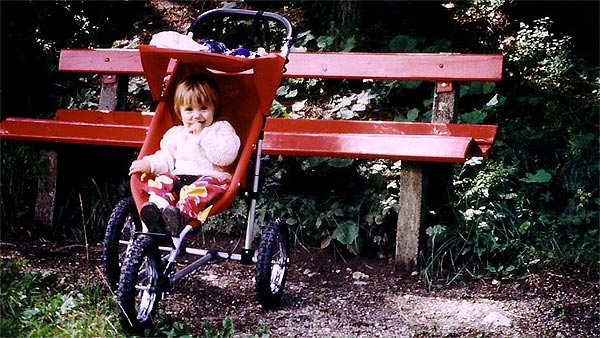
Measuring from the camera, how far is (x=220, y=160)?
4.40 m

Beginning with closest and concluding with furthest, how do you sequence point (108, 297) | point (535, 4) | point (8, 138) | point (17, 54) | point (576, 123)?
1. point (108, 297)
2. point (8, 138)
3. point (576, 123)
4. point (17, 54)
5. point (535, 4)

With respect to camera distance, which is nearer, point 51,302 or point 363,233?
point 51,302

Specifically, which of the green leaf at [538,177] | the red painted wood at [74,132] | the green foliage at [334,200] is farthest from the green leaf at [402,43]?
the red painted wood at [74,132]

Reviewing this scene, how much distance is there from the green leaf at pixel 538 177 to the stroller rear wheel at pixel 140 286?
2.77 m

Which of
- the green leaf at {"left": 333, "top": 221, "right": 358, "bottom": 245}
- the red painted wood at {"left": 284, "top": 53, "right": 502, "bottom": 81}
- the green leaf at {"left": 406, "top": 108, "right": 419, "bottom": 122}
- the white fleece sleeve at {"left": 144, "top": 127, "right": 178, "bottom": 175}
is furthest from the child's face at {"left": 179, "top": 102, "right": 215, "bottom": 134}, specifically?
the green leaf at {"left": 406, "top": 108, "right": 419, "bottom": 122}

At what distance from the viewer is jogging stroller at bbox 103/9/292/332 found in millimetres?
3822

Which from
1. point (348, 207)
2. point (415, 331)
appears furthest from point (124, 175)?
point (415, 331)

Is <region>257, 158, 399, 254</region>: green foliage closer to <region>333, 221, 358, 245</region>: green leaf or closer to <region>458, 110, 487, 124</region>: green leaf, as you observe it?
<region>333, 221, 358, 245</region>: green leaf

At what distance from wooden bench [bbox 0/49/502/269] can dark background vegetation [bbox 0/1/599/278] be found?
232 millimetres

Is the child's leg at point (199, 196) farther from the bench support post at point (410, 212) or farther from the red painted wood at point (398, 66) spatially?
the red painted wood at point (398, 66)

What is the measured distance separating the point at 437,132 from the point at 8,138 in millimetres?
3032

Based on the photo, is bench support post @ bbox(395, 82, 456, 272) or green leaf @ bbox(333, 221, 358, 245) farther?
green leaf @ bbox(333, 221, 358, 245)

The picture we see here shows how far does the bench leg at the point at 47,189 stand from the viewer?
18.4 ft

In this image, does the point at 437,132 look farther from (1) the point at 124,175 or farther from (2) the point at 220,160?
(1) the point at 124,175
